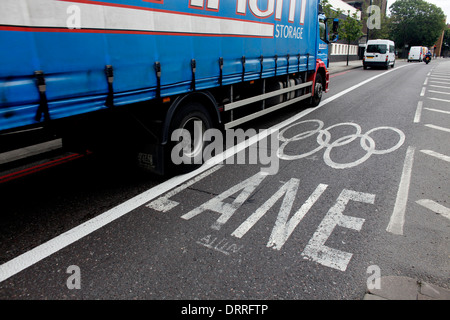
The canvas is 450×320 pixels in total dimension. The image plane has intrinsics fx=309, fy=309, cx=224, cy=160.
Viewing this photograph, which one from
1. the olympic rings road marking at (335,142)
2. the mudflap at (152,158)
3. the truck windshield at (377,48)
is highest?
the truck windshield at (377,48)

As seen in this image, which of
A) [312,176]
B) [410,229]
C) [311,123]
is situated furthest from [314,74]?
[410,229]

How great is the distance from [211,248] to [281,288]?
83cm

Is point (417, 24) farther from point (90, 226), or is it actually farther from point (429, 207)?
point (90, 226)

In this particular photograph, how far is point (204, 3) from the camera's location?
477 centimetres

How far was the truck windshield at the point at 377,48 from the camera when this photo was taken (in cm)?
2864

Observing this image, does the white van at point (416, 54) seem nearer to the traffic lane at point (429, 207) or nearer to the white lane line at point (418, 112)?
the white lane line at point (418, 112)

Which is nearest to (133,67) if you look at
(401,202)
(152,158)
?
(152,158)

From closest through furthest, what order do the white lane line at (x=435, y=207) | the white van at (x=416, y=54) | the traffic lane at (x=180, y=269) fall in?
the traffic lane at (x=180, y=269)
the white lane line at (x=435, y=207)
the white van at (x=416, y=54)

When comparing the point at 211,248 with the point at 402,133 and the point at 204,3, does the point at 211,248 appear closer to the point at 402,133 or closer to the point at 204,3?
the point at 204,3

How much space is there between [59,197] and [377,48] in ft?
104

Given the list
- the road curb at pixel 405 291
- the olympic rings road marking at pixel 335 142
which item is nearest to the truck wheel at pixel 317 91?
the olympic rings road marking at pixel 335 142

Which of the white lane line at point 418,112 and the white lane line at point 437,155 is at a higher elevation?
the white lane line at point 418,112

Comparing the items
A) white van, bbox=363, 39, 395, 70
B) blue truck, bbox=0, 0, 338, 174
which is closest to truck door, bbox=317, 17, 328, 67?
blue truck, bbox=0, 0, 338, 174

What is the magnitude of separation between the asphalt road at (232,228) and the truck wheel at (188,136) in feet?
1.00
